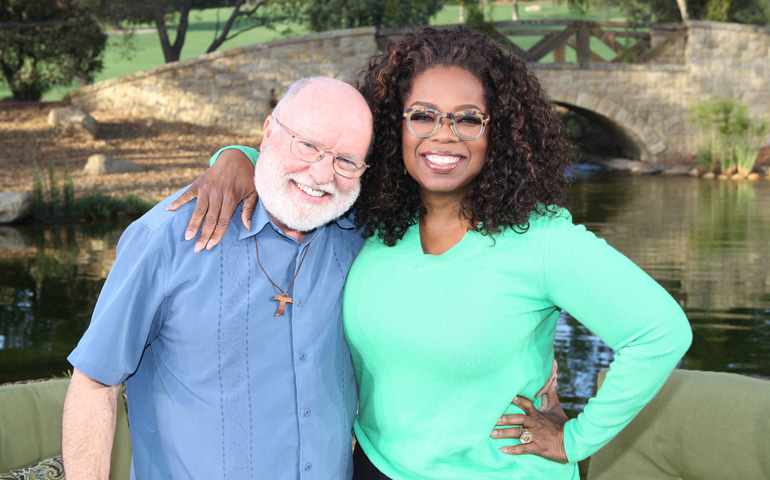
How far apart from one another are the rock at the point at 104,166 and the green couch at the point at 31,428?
9.33m

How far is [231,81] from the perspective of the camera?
50.4 ft

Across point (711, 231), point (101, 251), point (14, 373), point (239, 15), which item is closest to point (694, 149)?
point (711, 231)

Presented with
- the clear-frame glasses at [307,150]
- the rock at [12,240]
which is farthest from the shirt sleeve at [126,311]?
the rock at [12,240]

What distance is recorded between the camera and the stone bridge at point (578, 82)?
15250 mm

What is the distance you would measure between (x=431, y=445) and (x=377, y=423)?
0.42 feet

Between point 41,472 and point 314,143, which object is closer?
point 314,143

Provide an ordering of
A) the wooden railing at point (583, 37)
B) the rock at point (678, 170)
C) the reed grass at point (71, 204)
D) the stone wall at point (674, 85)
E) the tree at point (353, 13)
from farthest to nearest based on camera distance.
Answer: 1. the tree at point (353, 13)
2. the stone wall at point (674, 85)
3. the wooden railing at point (583, 37)
4. the rock at point (678, 170)
5. the reed grass at point (71, 204)

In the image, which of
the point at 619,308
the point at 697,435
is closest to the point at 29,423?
the point at 619,308

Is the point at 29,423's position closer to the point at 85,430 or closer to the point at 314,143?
the point at 85,430

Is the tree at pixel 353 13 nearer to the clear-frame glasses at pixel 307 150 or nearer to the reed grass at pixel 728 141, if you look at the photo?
the reed grass at pixel 728 141

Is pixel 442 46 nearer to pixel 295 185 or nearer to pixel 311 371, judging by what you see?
pixel 295 185

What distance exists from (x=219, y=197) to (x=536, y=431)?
0.73 metres

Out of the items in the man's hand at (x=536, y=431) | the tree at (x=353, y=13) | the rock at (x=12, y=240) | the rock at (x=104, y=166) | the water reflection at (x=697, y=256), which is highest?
the tree at (x=353, y=13)

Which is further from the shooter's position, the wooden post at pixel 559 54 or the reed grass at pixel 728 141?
the wooden post at pixel 559 54
